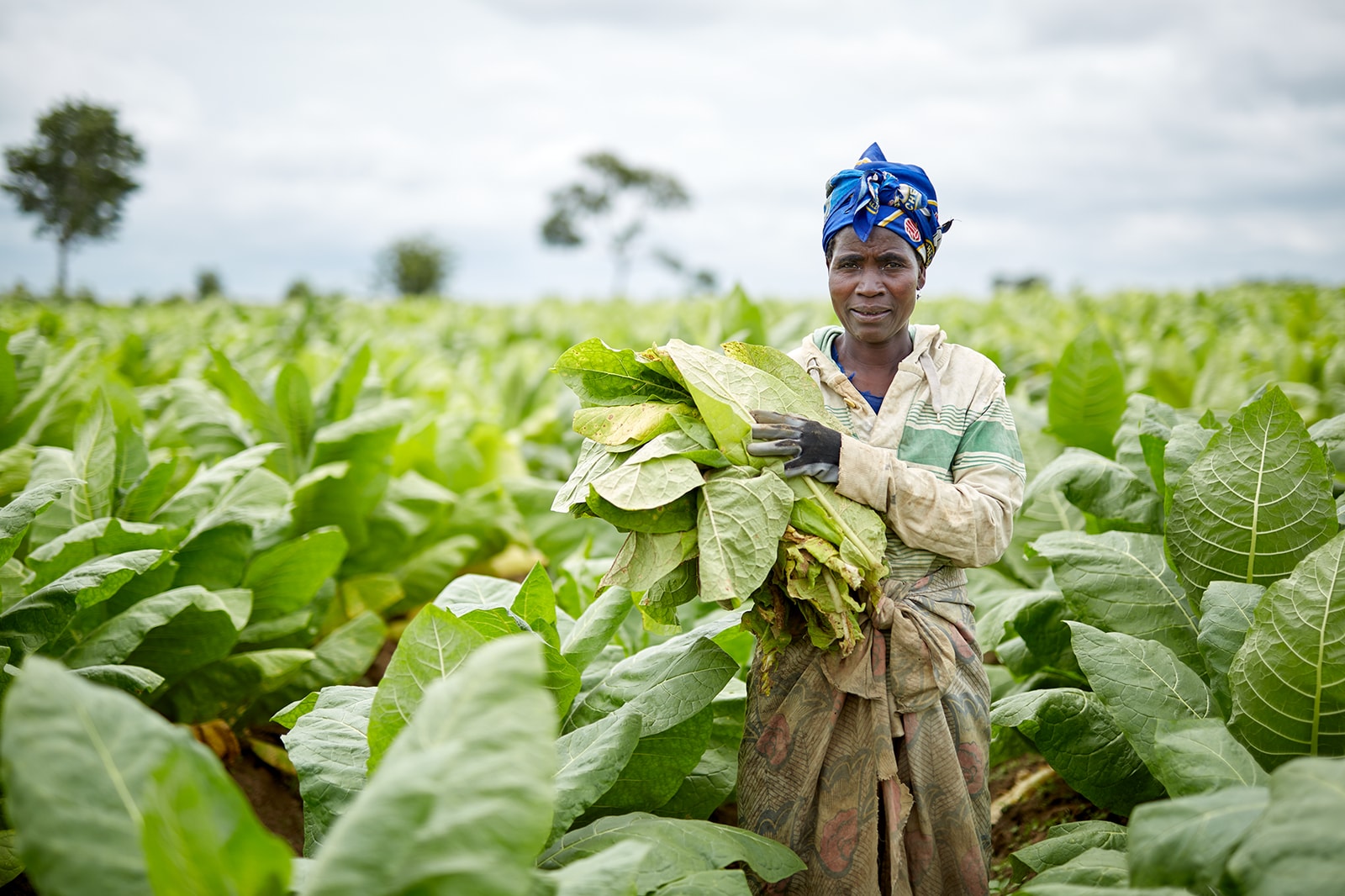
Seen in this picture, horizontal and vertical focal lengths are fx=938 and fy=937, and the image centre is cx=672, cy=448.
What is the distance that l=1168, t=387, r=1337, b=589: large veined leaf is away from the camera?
215 centimetres

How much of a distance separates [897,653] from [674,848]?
0.60 m

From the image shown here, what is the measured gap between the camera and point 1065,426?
3.66 meters

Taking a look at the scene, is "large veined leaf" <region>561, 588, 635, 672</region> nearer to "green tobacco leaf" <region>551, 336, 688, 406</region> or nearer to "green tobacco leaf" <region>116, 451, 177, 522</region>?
"green tobacco leaf" <region>551, 336, 688, 406</region>

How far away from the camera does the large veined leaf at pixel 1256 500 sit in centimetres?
215

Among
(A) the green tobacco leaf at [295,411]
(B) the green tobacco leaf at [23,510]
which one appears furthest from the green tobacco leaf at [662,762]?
(A) the green tobacco leaf at [295,411]

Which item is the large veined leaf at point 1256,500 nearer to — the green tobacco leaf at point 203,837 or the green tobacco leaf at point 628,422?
the green tobacco leaf at point 628,422

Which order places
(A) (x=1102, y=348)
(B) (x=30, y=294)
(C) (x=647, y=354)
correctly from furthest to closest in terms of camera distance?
(B) (x=30, y=294)
(A) (x=1102, y=348)
(C) (x=647, y=354)

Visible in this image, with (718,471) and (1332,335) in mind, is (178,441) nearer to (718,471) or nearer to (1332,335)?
(718,471)

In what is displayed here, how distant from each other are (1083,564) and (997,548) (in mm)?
656

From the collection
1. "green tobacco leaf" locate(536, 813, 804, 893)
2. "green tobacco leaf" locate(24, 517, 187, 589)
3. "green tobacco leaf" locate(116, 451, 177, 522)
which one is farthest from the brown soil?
"green tobacco leaf" locate(116, 451, 177, 522)

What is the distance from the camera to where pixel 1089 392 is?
362 cm

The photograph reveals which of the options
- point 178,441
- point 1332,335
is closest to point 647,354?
point 178,441

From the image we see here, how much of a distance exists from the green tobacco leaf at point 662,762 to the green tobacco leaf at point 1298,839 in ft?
3.35

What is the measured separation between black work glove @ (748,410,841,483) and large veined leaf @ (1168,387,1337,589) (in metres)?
1.06
